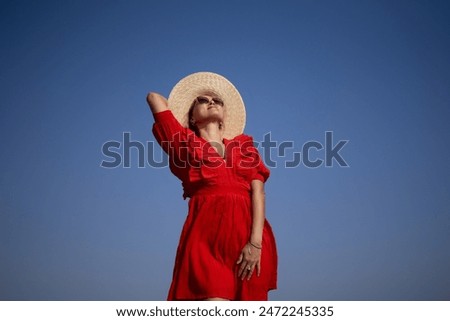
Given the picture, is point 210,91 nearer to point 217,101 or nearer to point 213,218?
point 217,101

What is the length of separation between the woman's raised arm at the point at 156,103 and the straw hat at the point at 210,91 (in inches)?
5.0

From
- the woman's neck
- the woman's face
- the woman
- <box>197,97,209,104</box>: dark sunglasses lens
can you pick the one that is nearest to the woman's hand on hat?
the woman

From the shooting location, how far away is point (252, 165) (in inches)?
94.1

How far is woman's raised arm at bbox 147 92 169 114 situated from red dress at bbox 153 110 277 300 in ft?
0.14

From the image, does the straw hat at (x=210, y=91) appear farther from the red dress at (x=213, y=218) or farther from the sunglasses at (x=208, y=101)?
the red dress at (x=213, y=218)

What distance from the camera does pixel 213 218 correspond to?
7.29 ft

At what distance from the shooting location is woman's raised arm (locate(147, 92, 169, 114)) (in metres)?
2.38

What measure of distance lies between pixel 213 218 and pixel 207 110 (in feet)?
2.12

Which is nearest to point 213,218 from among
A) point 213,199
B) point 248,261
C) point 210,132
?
point 213,199

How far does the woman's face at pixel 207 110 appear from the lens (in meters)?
2.49

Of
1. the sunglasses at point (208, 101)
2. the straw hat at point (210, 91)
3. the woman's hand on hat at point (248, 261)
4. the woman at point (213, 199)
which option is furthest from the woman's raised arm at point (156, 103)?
the woman's hand on hat at point (248, 261)
